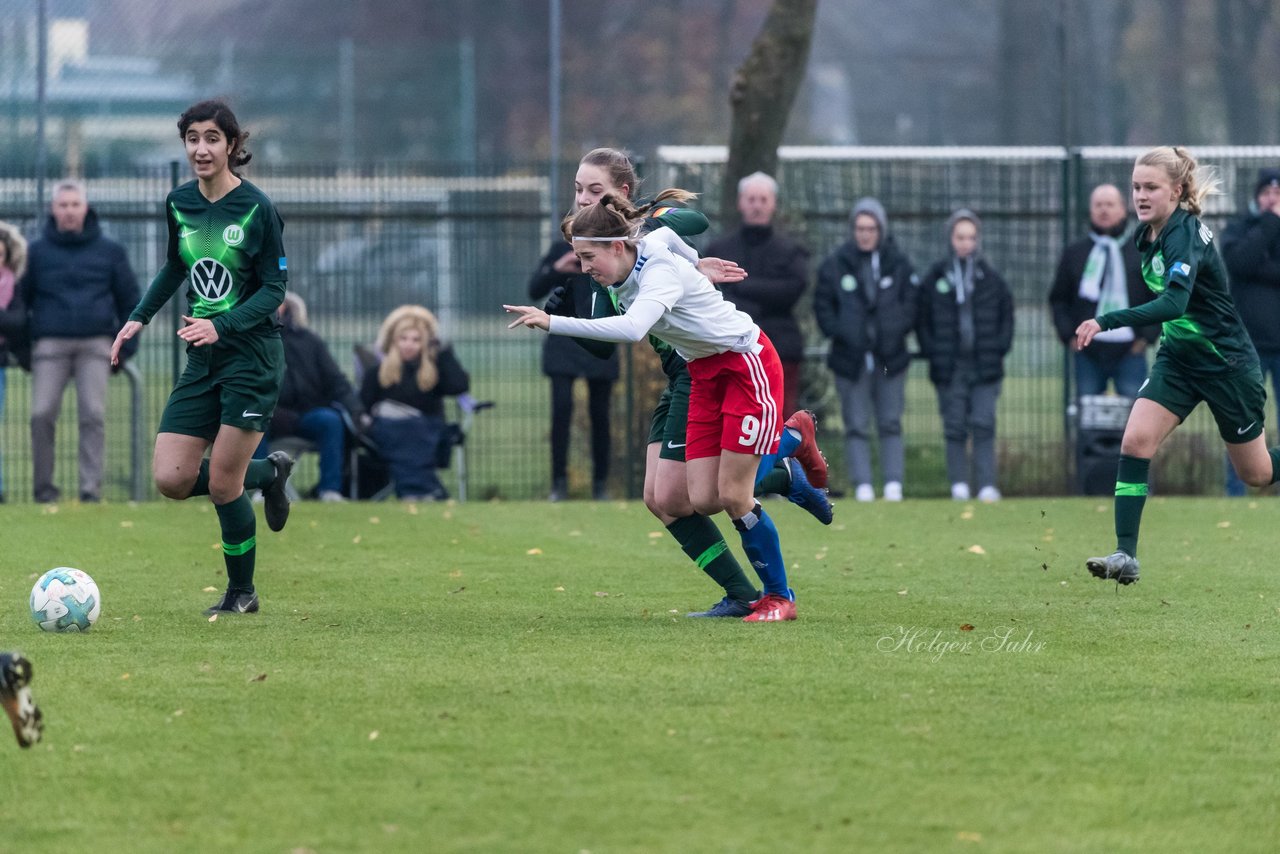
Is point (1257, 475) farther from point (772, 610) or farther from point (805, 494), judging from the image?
point (772, 610)

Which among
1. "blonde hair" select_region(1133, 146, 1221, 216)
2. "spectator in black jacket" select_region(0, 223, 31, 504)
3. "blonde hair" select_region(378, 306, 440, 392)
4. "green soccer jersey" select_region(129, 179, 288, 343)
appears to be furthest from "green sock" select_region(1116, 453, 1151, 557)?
"spectator in black jacket" select_region(0, 223, 31, 504)

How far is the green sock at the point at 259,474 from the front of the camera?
26.6ft

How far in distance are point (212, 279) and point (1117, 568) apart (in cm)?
397

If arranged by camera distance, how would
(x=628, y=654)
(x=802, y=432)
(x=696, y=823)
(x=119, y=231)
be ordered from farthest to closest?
(x=119, y=231)
(x=802, y=432)
(x=628, y=654)
(x=696, y=823)

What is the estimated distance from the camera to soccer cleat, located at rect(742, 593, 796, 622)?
25.0 feet

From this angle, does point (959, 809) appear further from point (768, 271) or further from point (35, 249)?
point (35, 249)

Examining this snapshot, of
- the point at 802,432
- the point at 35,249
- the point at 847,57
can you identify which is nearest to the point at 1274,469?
the point at 802,432

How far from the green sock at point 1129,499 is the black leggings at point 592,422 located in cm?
592

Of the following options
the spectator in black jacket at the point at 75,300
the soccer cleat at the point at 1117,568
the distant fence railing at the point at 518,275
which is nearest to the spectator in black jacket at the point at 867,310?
the distant fence railing at the point at 518,275

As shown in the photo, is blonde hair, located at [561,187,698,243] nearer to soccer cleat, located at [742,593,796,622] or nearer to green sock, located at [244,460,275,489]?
soccer cleat, located at [742,593,796,622]

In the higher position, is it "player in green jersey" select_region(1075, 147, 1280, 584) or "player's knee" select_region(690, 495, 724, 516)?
"player in green jersey" select_region(1075, 147, 1280, 584)

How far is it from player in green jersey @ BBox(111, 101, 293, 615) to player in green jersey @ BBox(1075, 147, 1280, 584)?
3.46 metres

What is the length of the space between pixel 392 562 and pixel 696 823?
5803 mm

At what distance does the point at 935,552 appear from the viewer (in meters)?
10.5
